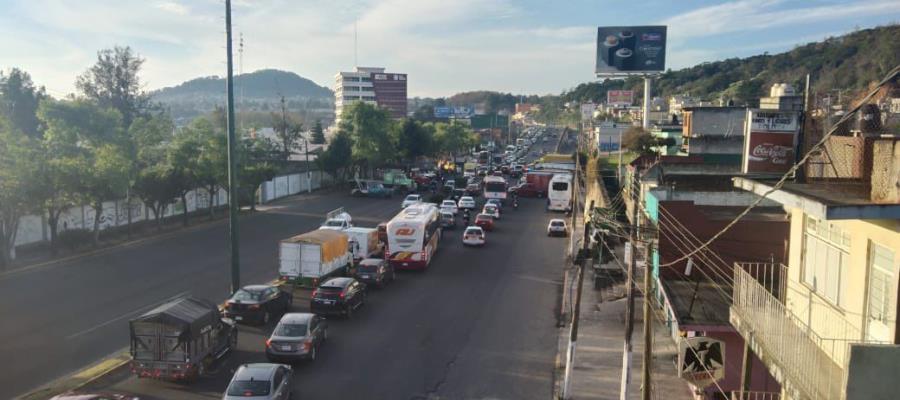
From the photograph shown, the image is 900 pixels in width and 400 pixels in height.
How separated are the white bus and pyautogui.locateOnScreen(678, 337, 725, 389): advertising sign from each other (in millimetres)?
41897

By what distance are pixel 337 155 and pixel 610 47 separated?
2837 cm

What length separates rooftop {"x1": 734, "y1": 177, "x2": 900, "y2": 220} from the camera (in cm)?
716

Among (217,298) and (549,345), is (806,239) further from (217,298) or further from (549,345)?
(217,298)

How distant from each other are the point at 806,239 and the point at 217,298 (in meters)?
20.1

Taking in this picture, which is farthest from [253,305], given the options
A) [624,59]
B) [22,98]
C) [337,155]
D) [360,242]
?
[22,98]

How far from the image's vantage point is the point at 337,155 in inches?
2776

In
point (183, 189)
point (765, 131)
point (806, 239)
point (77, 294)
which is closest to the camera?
point (806, 239)

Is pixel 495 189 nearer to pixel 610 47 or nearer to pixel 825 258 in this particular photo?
pixel 610 47

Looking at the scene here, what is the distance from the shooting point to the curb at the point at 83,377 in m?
15.6

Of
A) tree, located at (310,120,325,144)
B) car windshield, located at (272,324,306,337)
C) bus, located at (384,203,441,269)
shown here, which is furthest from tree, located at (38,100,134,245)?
tree, located at (310,120,325,144)

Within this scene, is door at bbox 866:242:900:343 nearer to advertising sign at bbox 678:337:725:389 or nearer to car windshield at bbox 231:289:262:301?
advertising sign at bbox 678:337:725:389

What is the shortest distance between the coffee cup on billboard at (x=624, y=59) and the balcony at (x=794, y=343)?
185ft

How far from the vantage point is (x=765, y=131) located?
17766mm

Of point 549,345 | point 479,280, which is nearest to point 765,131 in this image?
point 549,345
